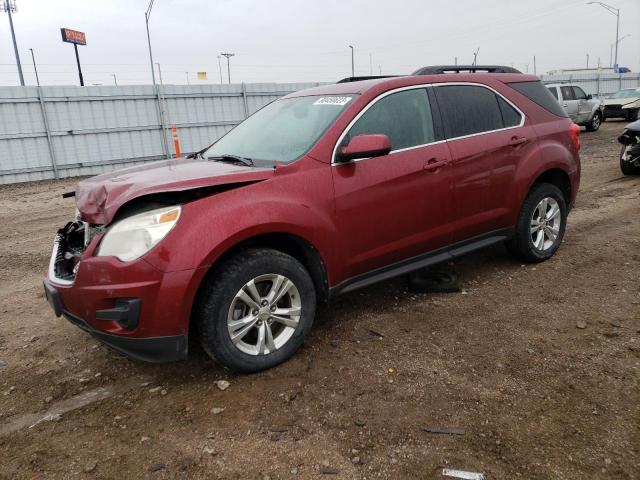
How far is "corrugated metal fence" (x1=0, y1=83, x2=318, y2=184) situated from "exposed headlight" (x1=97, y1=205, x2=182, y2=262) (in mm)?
12909

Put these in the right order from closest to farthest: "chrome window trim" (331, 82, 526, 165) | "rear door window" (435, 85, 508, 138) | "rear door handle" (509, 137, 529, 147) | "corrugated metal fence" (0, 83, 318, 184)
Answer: "chrome window trim" (331, 82, 526, 165) < "rear door window" (435, 85, 508, 138) < "rear door handle" (509, 137, 529, 147) < "corrugated metal fence" (0, 83, 318, 184)

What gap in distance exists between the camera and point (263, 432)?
8.47ft

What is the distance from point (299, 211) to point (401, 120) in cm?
118

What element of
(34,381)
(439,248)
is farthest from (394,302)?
(34,381)

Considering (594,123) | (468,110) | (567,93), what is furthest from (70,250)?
(594,123)

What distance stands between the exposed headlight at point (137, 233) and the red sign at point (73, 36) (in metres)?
26.1

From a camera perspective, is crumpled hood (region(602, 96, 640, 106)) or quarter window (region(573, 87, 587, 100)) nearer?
quarter window (region(573, 87, 587, 100))

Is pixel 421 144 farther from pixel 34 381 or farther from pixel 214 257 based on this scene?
pixel 34 381

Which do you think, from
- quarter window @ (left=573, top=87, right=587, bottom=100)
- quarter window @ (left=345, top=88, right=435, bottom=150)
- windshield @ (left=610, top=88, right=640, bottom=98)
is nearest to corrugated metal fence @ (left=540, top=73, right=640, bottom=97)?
windshield @ (left=610, top=88, right=640, bottom=98)

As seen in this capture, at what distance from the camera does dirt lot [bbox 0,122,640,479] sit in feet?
7.69

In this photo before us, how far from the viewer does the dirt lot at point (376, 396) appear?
2.34 metres

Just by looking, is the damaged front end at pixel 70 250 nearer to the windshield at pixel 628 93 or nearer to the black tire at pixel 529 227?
the black tire at pixel 529 227

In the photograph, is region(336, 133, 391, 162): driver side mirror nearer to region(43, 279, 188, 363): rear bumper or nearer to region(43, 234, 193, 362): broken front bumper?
region(43, 234, 193, 362): broken front bumper

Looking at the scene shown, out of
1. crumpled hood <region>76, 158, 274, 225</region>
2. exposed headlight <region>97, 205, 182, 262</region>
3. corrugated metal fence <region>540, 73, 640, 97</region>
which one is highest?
corrugated metal fence <region>540, 73, 640, 97</region>
